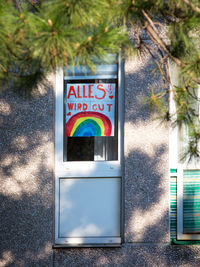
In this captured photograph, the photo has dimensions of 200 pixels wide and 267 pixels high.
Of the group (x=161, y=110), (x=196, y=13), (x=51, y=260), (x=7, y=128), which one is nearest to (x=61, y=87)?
(x=7, y=128)

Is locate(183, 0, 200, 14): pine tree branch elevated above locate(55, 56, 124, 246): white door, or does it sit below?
above

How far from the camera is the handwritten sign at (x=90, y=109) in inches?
225

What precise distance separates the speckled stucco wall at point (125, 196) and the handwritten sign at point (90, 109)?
1.01 ft

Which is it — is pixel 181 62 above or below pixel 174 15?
below

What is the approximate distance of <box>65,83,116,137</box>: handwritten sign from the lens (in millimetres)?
5727

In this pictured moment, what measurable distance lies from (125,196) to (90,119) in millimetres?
1184

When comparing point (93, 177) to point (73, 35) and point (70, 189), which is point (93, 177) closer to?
point (70, 189)

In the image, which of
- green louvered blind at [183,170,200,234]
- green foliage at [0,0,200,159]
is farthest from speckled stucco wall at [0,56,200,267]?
green foliage at [0,0,200,159]

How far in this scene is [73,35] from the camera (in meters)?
2.15

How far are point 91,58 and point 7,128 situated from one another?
11.4 feet

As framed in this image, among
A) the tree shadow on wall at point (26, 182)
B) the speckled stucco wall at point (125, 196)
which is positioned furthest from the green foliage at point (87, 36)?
the tree shadow on wall at point (26, 182)

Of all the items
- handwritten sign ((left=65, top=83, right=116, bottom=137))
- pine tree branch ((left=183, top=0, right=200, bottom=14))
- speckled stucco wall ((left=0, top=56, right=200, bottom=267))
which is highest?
pine tree branch ((left=183, top=0, right=200, bottom=14))

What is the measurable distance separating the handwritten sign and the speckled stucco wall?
31cm

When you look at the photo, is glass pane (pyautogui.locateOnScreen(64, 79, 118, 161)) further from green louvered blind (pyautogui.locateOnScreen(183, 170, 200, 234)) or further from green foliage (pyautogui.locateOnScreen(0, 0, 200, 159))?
green foliage (pyautogui.locateOnScreen(0, 0, 200, 159))
